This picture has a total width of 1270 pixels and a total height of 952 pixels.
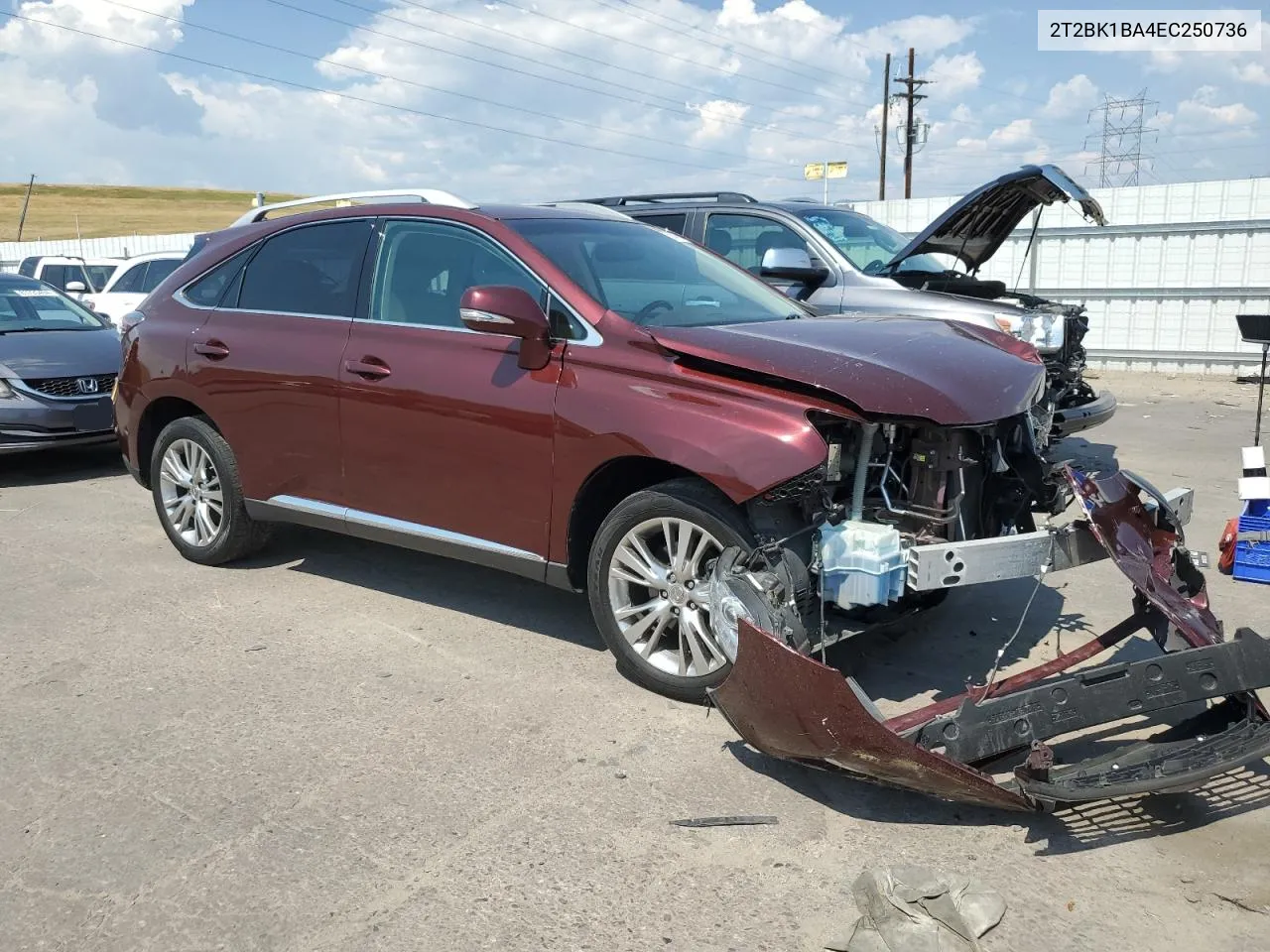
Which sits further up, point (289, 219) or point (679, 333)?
point (289, 219)

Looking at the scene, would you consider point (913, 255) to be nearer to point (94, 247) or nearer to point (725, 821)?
point (725, 821)

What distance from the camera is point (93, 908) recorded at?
9.09 ft

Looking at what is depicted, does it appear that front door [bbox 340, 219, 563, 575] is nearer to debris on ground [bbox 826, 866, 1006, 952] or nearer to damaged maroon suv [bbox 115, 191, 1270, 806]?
damaged maroon suv [bbox 115, 191, 1270, 806]

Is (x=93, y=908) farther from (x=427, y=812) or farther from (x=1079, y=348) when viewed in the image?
(x=1079, y=348)

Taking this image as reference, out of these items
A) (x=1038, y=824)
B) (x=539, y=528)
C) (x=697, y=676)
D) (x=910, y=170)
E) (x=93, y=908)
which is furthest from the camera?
(x=910, y=170)

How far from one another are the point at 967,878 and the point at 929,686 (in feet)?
4.33

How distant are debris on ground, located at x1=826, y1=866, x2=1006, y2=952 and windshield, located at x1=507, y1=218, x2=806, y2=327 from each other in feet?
7.51

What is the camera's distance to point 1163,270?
48.2 feet

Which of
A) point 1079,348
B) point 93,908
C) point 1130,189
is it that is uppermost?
point 1130,189

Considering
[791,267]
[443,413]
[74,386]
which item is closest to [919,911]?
[443,413]

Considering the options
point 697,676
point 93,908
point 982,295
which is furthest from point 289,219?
point 982,295

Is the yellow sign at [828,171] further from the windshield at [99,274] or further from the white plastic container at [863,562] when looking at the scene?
the white plastic container at [863,562]

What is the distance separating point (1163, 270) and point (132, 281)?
1491cm

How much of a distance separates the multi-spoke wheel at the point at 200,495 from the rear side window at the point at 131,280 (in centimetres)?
1082
